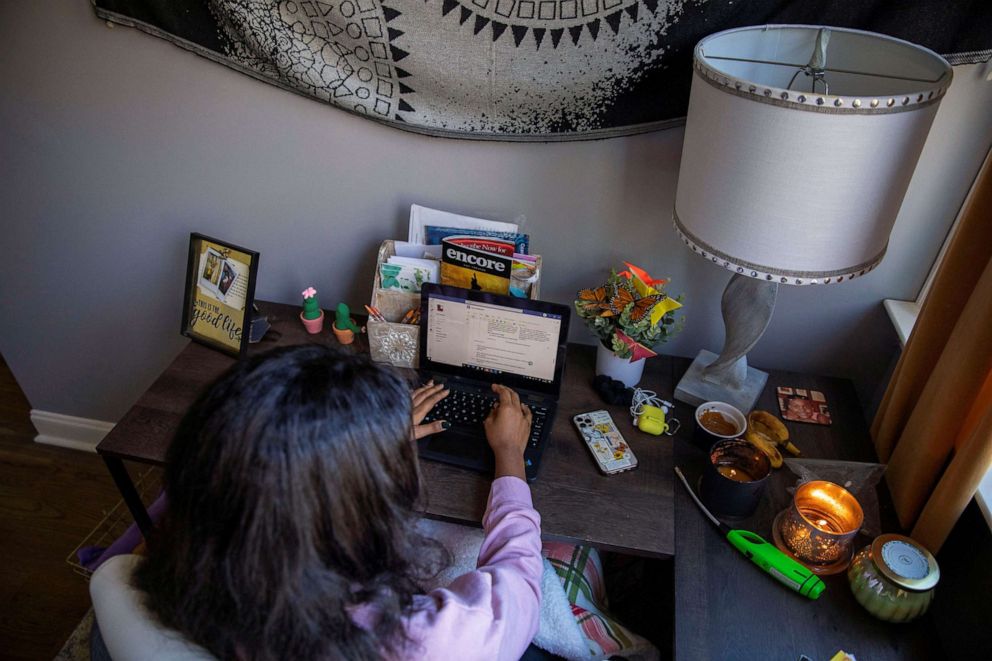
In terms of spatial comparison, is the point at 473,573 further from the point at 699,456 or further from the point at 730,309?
the point at 730,309

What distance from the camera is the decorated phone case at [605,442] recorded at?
124 cm

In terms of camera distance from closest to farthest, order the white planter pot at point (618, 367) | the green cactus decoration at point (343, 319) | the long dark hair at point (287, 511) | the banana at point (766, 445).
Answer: the long dark hair at point (287, 511) < the banana at point (766, 445) < the white planter pot at point (618, 367) < the green cactus decoration at point (343, 319)

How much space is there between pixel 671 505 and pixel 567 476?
0.18m

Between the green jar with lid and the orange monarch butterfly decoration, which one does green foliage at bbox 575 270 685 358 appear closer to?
the orange monarch butterfly decoration

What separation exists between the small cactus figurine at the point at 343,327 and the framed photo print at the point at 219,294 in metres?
0.18

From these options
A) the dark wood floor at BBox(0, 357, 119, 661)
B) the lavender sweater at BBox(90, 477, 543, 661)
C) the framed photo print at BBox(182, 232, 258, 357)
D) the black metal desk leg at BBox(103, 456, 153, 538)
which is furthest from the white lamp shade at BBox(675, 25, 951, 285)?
the dark wood floor at BBox(0, 357, 119, 661)

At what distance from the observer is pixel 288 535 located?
75 cm

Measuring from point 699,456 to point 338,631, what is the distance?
2.45ft

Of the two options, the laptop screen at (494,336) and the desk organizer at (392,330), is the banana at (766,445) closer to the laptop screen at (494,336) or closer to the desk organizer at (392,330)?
the laptop screen at (494,336)

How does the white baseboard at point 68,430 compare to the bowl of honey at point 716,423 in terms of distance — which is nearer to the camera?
the bowl of honey at point 716,423

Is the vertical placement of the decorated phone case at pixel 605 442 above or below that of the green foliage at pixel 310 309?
above

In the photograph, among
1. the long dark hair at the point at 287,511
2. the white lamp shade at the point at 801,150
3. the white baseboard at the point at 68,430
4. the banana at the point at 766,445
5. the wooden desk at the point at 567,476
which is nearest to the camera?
the long dark hair at the point at 287,511

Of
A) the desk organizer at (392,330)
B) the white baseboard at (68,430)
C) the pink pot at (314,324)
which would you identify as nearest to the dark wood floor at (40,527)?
the white baseboard at (68,430)

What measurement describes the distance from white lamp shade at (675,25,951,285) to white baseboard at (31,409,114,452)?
196 cm
